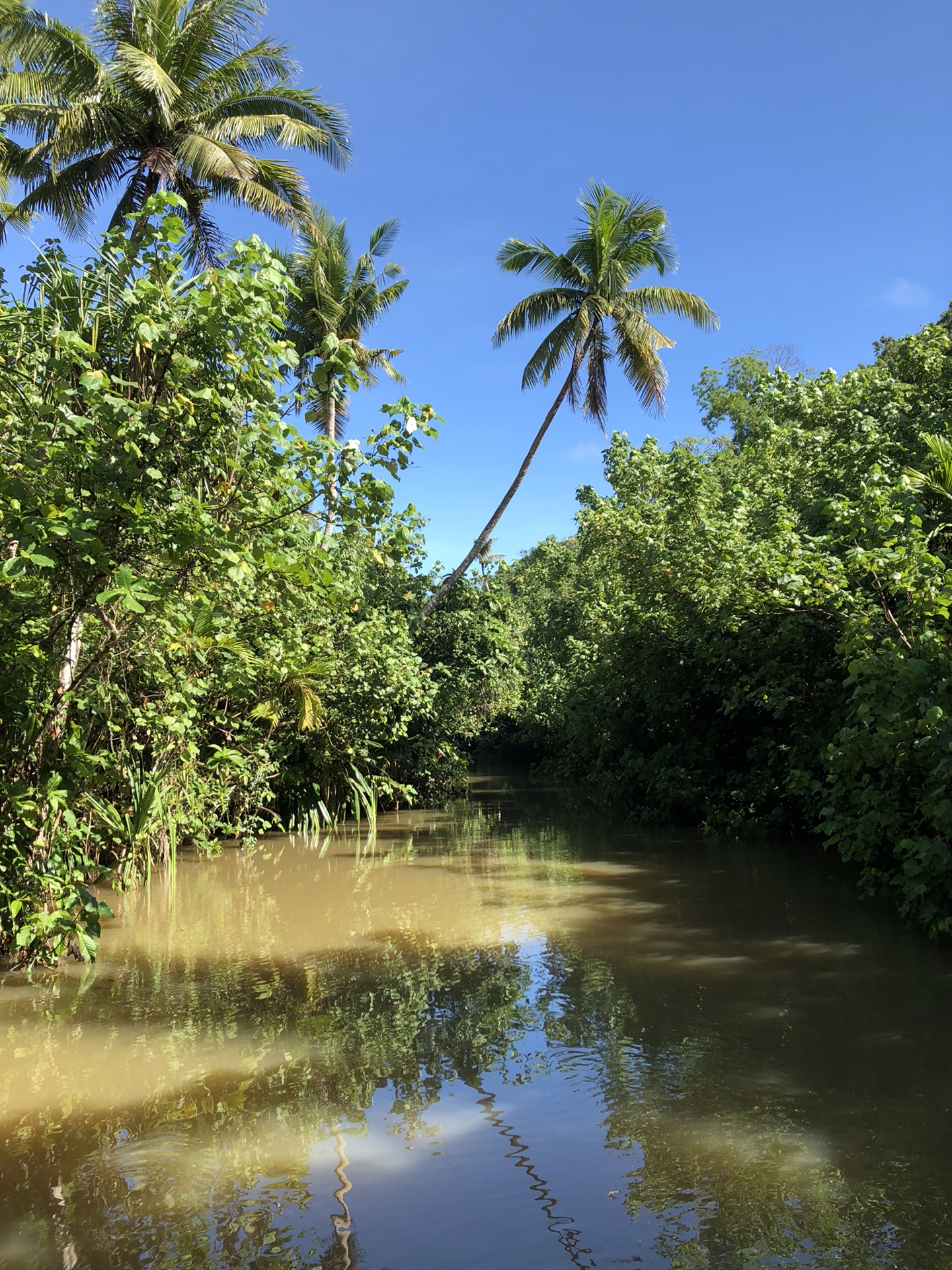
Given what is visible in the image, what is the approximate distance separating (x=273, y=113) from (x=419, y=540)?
7618mm

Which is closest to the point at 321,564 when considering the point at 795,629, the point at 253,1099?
the point at 253,1099

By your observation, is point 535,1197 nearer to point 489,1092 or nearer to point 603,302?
point 489,1092

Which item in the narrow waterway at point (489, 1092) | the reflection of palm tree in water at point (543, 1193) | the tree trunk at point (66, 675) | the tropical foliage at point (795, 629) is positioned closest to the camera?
the reflection of palm tree in water at point (543, 1193)

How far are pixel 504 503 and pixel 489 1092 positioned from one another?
1483 cm

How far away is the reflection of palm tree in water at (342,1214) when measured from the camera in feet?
10.0

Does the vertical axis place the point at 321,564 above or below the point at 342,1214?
above

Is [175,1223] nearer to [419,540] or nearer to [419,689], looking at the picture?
[419,689]

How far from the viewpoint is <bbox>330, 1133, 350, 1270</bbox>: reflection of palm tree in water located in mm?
3057

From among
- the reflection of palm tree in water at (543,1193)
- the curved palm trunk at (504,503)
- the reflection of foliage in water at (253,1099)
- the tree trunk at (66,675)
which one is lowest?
the reflection of palm tree in water at (543,1193)

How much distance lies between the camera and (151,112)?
43.7 ft

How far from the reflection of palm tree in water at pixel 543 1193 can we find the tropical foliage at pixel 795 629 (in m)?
3.69

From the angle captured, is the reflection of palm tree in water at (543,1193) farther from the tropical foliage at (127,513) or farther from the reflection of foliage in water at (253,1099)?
the tropical foliage at (127,513)

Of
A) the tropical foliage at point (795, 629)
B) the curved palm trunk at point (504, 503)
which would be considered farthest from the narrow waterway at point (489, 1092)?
the curved palm trunk at point (504, 503)

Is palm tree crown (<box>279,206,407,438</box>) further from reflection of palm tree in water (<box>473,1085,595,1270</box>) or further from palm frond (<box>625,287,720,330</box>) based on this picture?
reflection of palm tree in water (<box>473,1085,595,1270</box>)
